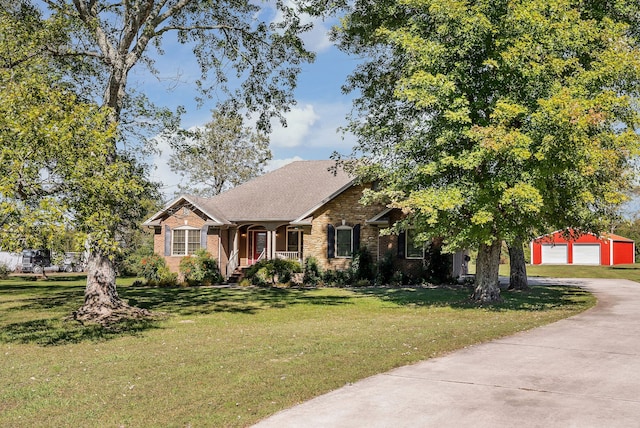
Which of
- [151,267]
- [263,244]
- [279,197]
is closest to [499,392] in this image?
[151,267]

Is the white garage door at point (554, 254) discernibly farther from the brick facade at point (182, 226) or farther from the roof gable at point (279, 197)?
the brick facade at point (182, 226)

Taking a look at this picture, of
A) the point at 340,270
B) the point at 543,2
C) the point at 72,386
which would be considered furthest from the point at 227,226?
the point at 72,386

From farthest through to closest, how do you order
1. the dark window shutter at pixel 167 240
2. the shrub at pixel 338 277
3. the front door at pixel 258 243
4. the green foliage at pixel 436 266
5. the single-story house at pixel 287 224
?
the front door at pixel 258 243, the dark window shutter at pixel 167 240, the single-story house at pixel 287 224, the shrub at pixel 338 277, the green foliage at pixel 436 266

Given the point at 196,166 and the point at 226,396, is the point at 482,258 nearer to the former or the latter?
the point at 226,396

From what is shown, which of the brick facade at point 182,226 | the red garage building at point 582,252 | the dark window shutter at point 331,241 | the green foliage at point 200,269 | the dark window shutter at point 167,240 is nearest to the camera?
the green foliage at point 200,269

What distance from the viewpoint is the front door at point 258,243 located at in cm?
3481

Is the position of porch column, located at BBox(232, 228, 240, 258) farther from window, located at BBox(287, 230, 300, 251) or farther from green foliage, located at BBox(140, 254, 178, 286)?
green foliage, located at BBox(140, 254, 178, 286)

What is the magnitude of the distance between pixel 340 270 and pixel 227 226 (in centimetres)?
706

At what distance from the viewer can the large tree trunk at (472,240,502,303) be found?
19438 millimetres

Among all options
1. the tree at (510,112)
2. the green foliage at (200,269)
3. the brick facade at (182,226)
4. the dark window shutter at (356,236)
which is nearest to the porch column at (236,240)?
the brick facade at (182,226)

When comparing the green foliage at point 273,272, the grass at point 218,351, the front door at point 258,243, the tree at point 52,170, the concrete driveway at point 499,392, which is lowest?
the grass at point 218,351

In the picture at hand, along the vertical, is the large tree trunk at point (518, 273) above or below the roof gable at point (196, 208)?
below

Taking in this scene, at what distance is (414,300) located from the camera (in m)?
20.8

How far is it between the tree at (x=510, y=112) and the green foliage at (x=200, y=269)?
1432 cm
